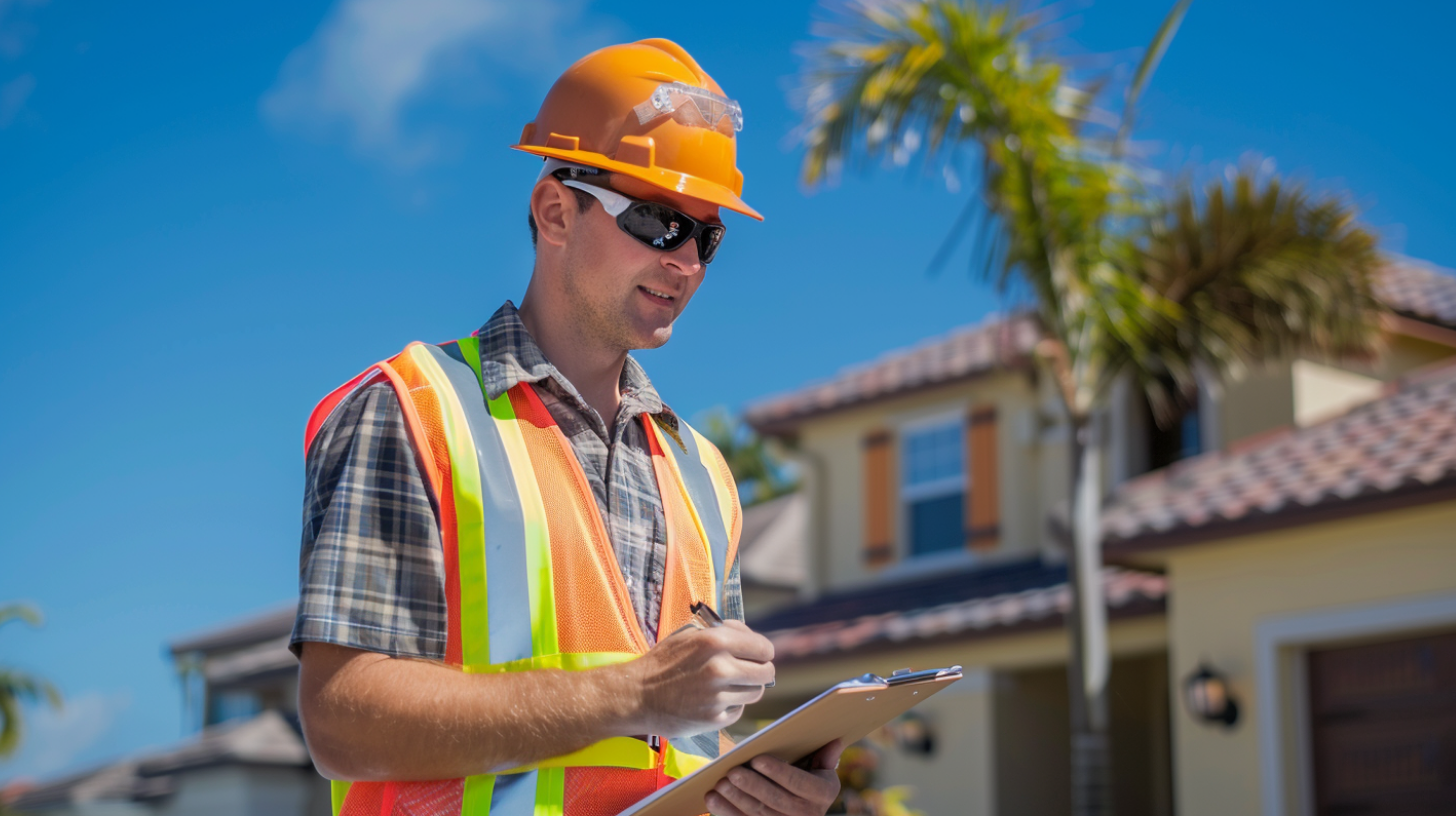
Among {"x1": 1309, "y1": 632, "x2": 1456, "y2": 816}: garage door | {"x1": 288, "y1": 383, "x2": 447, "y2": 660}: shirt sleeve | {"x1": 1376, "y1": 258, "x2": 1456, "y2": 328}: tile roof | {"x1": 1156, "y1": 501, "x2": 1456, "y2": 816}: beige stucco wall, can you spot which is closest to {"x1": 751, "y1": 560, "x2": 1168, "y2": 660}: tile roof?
{"x1": 1156, "y1": 501, "x2": 1456, "y2": 816}: beige stucco wall

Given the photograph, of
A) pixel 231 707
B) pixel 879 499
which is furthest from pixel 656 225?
pixel 231 707

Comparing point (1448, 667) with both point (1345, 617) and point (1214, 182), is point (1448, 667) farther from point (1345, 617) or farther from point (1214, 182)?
point (1214, 182)

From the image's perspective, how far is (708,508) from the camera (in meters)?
2.47

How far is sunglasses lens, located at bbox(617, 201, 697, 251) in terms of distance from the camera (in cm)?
225

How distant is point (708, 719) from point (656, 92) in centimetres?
94

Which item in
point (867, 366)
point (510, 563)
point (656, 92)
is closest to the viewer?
point (510, 563)

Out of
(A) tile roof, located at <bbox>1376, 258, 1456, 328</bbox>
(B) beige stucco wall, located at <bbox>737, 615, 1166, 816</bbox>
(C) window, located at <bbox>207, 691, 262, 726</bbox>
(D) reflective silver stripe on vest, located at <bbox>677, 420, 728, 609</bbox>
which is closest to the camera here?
(D) reflective silver stripe on vest, located at <bbox>677, 420, 728, 609</bbox>

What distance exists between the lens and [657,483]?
236cm

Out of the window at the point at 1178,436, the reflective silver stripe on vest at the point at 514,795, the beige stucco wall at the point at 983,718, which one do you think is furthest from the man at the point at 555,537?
the window at the point at 1178,436

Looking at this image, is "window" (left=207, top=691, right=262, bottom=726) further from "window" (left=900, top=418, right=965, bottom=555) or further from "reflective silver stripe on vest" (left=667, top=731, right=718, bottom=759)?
"reflective silver stripe on vest" (left=667, top=731, right=718, bottom=759)

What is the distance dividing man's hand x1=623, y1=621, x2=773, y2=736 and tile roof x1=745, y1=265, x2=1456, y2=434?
12.6 m

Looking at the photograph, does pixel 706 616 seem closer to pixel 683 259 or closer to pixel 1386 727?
pixel 683 259

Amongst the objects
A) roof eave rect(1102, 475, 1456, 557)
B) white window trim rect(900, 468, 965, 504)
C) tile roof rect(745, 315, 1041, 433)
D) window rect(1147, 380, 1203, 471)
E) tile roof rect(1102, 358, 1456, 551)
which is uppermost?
tile roof rect(745, 315, 1041, 433)

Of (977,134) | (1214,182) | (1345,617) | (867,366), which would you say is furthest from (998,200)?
(867,366)
